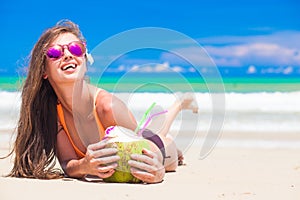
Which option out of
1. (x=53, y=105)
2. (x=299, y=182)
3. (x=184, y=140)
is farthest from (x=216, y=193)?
(x=184, y=140)

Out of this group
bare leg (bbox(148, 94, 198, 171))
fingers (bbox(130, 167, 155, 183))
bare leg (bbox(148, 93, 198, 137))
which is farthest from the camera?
bare leg (bbox(148, 93, 198, 137))

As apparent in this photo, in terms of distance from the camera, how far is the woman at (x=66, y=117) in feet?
12.8

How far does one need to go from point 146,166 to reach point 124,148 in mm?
237

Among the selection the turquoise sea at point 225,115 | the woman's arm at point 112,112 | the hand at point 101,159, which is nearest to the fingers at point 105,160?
the hand at point 101,159

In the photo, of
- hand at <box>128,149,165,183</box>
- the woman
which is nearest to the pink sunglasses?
the woman

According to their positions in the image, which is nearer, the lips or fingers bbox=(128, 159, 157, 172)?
fingers bbox=(128, 159, 157, 172)

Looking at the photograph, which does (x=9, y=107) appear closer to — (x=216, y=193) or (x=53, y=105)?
(x=53, y=105)

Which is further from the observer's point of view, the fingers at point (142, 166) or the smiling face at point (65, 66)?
the smiling face at point (65, 66)

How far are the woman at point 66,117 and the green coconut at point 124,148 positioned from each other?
0.05 m

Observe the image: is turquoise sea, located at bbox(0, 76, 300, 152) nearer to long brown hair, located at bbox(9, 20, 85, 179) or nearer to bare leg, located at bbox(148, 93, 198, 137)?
long brown hair, located at bbox(9, 20, 85, 179)

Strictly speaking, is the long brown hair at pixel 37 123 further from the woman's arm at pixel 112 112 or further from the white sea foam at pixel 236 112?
the white sea foam at pixel 236 112

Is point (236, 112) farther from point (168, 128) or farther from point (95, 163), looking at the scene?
point (95, 163)

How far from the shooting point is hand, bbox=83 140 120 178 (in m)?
3.71

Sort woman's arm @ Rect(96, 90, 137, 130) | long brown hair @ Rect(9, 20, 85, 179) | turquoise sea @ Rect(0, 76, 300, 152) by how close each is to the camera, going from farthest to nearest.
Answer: turquoise sea @ Rect(0, 76, 300, 152) < long brown hair @ Rect(9, 20, 85, 179) < woman's arm @ Rect(96, 90, 137, 130)
